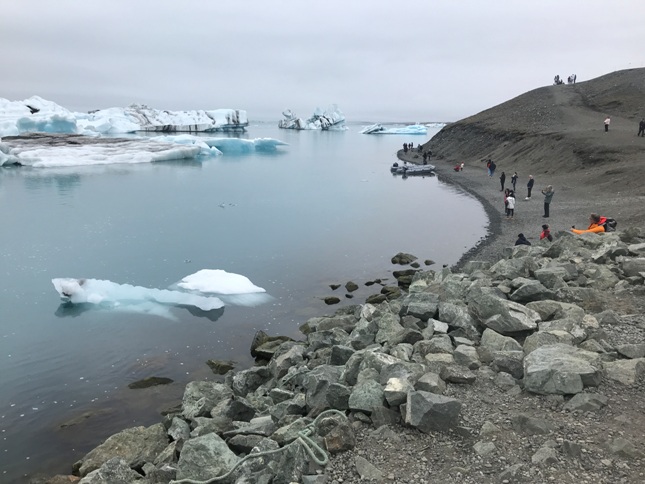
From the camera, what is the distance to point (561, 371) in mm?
4902

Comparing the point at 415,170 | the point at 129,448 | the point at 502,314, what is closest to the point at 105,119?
the point at 415,170

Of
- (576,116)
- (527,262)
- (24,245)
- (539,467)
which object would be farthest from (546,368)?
(576,116)

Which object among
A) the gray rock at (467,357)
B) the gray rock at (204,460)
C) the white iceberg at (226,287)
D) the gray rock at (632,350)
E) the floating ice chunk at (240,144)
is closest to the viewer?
the gray rock at (204,460)

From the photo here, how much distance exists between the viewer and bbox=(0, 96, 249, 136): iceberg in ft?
201

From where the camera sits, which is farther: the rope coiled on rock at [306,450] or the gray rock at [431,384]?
the gray rock at [431,384]

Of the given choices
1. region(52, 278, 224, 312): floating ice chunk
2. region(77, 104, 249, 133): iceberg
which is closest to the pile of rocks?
region(52, 278, 224, 312): floating ice chunk

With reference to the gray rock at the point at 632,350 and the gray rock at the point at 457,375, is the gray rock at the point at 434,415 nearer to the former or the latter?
the gray rock at the point at 457,375

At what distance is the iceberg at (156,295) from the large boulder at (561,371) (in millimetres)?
8899

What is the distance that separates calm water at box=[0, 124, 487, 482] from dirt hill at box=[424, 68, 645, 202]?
6.87m

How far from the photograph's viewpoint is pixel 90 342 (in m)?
10.8

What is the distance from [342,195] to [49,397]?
23.8 meters

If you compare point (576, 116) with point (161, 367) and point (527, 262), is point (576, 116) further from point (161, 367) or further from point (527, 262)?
point (161, 367)

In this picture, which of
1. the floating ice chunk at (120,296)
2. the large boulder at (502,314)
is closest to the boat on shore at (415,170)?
the floating ice chunk at (120,296)

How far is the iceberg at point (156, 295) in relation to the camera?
12516 millimetres
